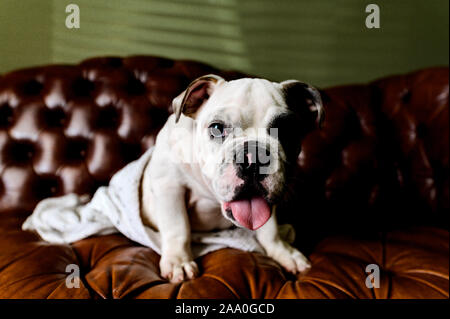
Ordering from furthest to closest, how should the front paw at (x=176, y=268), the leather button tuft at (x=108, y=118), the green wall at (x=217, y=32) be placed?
the front paw at (x=176, y=268)
the leather button tuft at (x=108, y=118)
the green wall at (x=217, y=32)

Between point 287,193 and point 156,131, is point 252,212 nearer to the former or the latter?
point 287,193

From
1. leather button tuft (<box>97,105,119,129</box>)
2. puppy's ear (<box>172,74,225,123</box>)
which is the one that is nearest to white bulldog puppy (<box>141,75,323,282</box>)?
puppy's ear (<box>172,74,225,123</box>)

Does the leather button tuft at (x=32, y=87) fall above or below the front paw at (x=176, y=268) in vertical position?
above

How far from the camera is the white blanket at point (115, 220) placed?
0.63 m

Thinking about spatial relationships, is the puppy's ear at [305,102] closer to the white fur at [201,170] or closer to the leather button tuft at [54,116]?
the white fur at [201,170]

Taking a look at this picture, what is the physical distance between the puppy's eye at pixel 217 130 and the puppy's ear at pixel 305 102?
0.06 m

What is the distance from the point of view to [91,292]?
0.54 meters

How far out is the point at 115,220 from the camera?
72 cm

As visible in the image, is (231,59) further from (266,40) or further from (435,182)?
(435,182)

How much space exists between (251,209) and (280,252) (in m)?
0.44

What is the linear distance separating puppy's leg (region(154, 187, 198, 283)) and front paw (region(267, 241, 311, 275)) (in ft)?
0.52

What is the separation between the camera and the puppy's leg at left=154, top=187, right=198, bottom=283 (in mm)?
504

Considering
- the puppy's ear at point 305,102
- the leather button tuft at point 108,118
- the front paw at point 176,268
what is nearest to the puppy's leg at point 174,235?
the front paw at point 176,268
